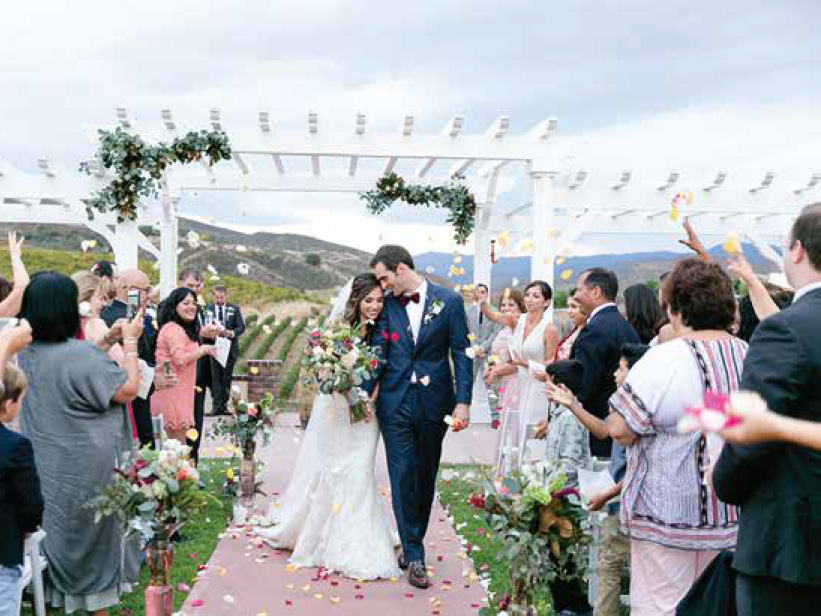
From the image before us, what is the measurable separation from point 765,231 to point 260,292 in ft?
72.2

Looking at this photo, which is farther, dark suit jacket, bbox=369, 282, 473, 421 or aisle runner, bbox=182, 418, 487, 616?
dark suit jacket, bbox=369, 282, 473, 421

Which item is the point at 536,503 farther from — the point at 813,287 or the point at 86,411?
the point at 86,411

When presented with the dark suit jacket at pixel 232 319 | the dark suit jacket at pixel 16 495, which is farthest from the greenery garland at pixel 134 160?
the dark suit jacket at pixel 16 495

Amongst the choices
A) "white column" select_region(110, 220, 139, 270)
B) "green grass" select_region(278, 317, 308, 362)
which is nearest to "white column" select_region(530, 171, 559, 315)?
"white column" select_region(110, 220, 139, 270)

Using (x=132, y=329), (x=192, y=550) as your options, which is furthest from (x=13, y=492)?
(x=192, y=550)

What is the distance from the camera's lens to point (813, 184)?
13.2 meters

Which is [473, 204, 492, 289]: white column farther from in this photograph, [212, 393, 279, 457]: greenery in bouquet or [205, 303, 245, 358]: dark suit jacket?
[212, 393, 279, 457]: greenery in bouquet

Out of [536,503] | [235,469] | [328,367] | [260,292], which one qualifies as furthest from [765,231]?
[260,292]

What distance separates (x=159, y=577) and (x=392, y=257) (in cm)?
240

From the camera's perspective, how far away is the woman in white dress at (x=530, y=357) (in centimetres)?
679

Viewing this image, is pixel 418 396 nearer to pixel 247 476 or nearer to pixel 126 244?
pixel 247 476

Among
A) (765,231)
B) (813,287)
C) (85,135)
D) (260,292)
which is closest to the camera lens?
(813,287)

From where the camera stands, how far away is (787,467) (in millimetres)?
2213

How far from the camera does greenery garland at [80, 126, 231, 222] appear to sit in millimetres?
9328
